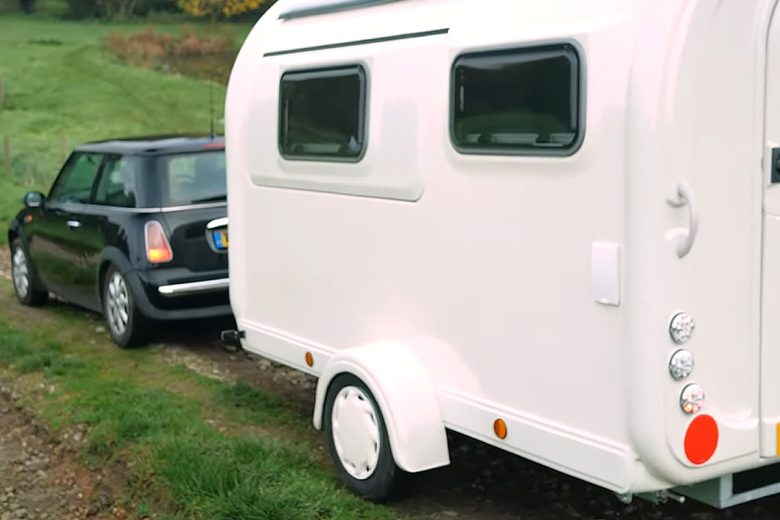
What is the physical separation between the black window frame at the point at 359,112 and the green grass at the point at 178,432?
157cm

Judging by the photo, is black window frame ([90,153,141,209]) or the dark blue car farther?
black window frame ([90,153,141,209])

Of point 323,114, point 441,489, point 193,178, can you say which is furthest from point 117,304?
point 441,489

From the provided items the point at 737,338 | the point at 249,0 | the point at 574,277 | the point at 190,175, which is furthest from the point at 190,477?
the point at 249,0

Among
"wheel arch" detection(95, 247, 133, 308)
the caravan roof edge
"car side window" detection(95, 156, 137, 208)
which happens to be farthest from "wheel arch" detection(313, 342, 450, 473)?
"car side window" detection(95, 156, 137, 208)

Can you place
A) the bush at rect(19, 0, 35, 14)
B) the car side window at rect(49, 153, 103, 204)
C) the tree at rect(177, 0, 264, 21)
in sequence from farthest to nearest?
1. the bush at rect(19, 0, 35, 14)
2. the tree at rect(177, 0, 264, 21)
3. the car side window at rect(49, 153, 103, 204)

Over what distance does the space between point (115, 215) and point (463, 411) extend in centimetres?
447

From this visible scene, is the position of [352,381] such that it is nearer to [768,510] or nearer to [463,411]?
[463,411]

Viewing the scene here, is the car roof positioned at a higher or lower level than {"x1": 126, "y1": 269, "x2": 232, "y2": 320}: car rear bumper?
higher

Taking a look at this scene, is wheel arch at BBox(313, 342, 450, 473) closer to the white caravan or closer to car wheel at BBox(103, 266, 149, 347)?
the white caravan

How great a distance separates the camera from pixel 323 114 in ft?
19.9

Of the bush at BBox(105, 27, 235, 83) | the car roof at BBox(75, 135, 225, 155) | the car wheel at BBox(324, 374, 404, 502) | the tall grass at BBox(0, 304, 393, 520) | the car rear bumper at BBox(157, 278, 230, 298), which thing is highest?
the bush at BBox(105, 27, 235, 83)

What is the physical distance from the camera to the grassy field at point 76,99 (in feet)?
93.2

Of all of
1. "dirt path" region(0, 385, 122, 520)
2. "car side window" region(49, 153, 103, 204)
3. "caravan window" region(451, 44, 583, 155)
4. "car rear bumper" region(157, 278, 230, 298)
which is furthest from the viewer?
"car side window" region(49, 153, 103, 204)

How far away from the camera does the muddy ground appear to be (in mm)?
5438
